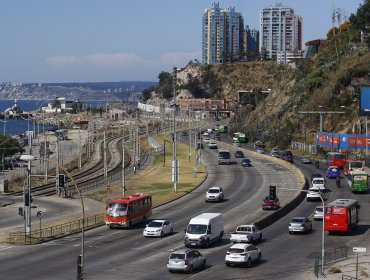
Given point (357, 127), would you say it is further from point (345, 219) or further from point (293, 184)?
point (345, 219)

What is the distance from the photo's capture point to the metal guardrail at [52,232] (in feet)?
175

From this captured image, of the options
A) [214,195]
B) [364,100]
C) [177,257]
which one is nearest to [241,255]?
[177,257]

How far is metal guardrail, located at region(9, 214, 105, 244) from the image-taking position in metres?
53.2

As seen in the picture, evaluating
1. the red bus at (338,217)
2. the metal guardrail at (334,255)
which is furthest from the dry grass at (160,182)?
the metal guardrail at (334,255)

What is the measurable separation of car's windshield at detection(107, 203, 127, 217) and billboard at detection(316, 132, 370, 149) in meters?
55.3

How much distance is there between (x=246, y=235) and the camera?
167ft

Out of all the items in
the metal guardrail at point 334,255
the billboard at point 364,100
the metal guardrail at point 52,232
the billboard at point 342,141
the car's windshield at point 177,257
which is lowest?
the metal guardrail at point 52,232

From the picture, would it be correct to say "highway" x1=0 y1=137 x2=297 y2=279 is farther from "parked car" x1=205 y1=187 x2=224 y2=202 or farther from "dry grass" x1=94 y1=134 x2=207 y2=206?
"dry grass" x1=94 y1=134 x2=207 y2=206

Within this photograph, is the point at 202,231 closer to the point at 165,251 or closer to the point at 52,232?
the point at 165,251

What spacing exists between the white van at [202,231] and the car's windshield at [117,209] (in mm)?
8702

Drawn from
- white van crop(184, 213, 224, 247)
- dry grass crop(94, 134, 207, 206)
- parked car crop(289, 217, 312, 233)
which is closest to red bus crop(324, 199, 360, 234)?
parked car crop(289, 217, 312, 233)

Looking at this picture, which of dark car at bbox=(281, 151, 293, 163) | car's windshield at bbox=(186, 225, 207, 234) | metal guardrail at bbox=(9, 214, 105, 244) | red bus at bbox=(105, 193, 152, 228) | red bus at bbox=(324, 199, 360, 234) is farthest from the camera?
dark car at bbox=(281, 151, 293, 163)

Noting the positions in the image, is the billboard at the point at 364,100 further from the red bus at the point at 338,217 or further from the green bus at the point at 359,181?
the red bus at the point at 338,217

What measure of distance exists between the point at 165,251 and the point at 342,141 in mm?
73520
